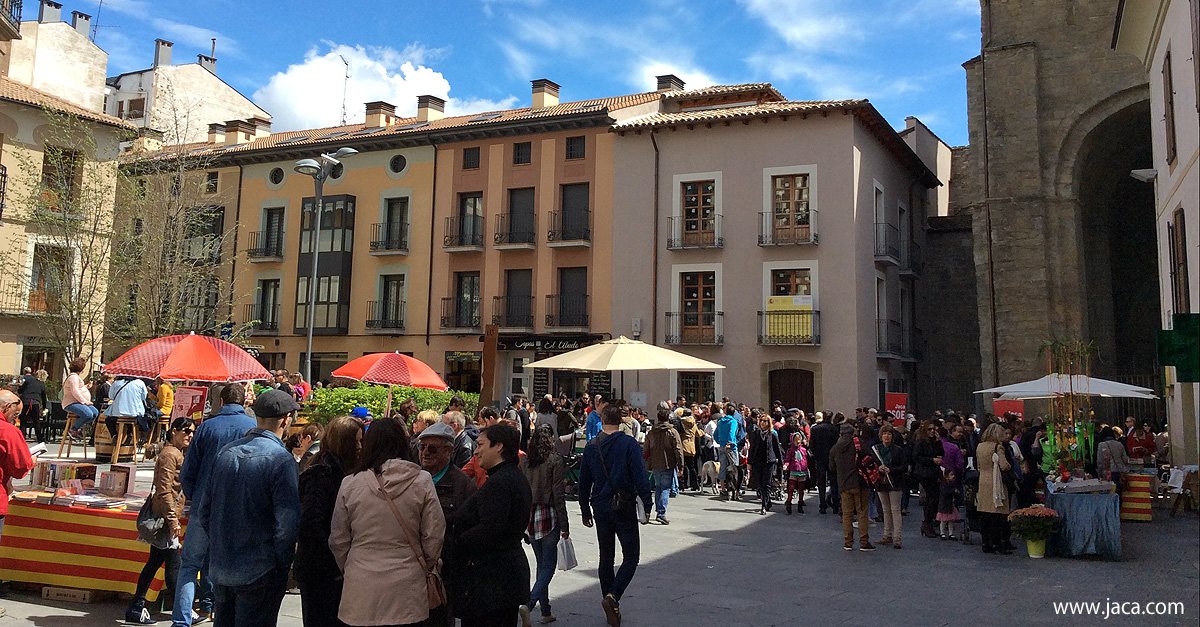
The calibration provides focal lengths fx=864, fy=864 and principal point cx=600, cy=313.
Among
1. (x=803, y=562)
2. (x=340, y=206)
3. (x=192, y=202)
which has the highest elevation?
(x=340, y=206)

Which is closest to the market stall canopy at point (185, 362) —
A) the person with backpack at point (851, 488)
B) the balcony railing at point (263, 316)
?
the person with backpack at point (851, 488)

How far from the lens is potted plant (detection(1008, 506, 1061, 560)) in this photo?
10172mm

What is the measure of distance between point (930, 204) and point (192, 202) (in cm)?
2775

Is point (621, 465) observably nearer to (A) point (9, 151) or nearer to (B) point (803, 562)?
(B) point (803, 562)

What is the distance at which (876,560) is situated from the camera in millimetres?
9852

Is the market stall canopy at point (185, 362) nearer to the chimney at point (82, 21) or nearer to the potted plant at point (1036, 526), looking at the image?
the potted plant at point (1036, 526)

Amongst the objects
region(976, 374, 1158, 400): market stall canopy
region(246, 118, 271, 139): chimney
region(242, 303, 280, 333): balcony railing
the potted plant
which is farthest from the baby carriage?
region(246, 118, 271, 139): chimney

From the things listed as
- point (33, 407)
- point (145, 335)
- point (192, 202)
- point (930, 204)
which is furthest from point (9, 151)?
point (930, 204)

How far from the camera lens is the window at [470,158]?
1244 inches

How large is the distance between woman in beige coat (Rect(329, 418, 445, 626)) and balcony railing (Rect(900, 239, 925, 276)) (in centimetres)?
2776

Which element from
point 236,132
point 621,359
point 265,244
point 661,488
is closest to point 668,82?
point 265,244

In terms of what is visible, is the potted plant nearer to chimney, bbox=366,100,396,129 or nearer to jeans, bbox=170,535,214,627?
jeans, bbox=170,535,214,627

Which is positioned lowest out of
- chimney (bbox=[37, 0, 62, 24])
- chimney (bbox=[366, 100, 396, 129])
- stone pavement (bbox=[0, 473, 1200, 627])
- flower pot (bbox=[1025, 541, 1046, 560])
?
stone pavement (bbox=[0, 473, 1200, 627])

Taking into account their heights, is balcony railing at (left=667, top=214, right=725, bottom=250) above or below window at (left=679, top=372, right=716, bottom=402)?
above
